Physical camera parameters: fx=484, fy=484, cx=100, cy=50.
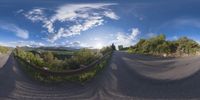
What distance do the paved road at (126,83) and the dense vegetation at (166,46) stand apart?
→ 57 centimetres

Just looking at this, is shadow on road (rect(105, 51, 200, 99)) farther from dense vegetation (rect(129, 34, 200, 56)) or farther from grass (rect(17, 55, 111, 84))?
dense vegetation (rect(129, 34, 200, 56))

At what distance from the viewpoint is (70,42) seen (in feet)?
20.2

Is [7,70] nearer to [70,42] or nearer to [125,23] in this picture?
[70,42]

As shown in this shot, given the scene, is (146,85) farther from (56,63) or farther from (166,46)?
(56,63)

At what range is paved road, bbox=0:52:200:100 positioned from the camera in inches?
193

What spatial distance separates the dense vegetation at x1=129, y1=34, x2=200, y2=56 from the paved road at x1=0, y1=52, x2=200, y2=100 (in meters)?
0.57

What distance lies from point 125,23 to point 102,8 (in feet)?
1.15

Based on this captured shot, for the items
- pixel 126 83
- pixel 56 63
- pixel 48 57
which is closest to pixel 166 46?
pixel 126 83

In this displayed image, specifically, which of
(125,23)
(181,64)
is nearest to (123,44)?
(125,23)

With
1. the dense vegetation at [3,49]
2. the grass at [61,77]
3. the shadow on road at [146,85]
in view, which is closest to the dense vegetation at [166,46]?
the shadow on road at [146,85]

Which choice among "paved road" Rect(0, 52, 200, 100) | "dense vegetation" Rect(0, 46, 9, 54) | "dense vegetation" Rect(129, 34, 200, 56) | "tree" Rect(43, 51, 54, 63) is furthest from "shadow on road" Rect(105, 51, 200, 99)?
"tree" Rect(43, 51, 54, 63)

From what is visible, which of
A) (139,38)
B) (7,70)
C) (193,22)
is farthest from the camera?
(139,38)

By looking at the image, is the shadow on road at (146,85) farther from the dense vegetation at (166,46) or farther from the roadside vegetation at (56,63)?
the dense vegetation at (166,46)

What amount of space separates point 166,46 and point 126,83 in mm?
1198
